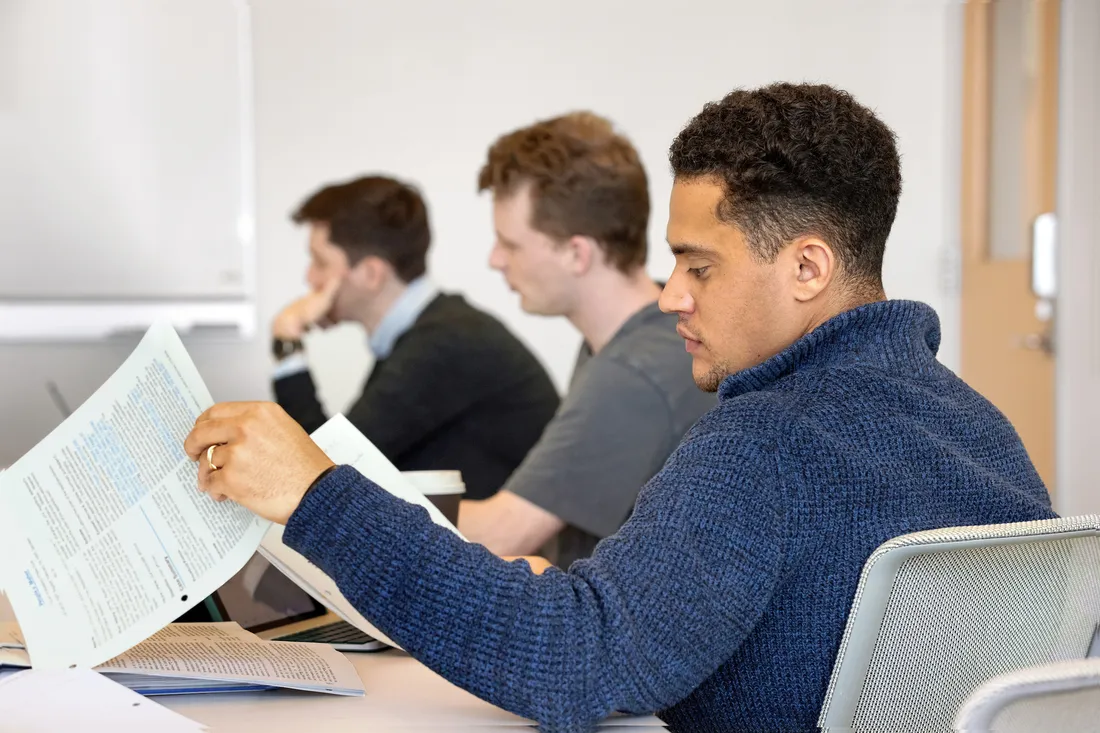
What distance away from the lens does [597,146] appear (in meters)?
2.11

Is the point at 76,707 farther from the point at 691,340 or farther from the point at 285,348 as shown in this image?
the point at 285,348

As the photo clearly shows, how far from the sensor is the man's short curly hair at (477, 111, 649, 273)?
2.07 metres

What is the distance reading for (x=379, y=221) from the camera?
2918 mm

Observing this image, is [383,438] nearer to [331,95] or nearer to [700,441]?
[700,441]

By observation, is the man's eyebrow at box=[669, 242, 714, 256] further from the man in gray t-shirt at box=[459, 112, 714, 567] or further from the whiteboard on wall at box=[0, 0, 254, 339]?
the whiteboard on wall at box=[0, 0, 254, 339]

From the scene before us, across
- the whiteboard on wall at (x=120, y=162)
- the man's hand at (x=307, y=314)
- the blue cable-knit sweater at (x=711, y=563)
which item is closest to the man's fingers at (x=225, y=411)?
the blue cable-knit sweater at (x=711, y=563)

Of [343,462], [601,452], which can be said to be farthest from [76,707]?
[601,452]

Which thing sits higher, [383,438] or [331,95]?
[331,95]

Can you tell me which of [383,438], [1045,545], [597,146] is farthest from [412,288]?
[1045,545]

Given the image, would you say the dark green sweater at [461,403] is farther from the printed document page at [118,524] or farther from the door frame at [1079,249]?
the door frame at [1079,249]

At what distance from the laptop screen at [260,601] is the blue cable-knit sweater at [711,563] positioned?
0.44 meters

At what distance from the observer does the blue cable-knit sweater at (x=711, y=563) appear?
78 centimetres

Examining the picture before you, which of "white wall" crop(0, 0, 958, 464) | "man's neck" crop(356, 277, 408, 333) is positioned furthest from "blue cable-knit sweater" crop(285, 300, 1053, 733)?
"white wall" crop(0, 0, 958, 464)

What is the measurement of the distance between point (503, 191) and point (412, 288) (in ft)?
2.47
